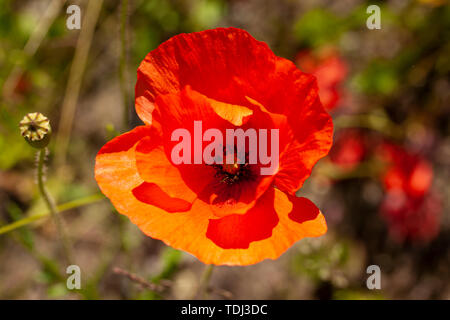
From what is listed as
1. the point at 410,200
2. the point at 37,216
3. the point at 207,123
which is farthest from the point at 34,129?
the point at 410,200

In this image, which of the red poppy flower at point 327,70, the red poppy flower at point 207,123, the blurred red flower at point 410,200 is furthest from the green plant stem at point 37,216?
the blurred red flower at point 410,200

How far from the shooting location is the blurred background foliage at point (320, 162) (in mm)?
2865

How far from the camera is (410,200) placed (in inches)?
112

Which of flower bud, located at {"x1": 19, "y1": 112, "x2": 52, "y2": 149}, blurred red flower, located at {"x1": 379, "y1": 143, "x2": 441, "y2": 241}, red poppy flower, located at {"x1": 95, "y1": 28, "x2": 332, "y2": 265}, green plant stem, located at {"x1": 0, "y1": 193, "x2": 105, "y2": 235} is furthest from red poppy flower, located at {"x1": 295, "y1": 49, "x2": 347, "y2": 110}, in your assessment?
flower bud, located at {"x1": 19, "y1": 112, "x2": 52, "y2": 149}

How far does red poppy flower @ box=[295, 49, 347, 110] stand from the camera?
2861 mm

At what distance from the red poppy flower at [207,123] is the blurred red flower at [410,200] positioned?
5.75 feet

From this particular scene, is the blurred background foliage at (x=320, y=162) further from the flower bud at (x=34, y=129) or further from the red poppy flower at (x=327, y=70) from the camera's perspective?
the flower bud at (x=34, y=129)

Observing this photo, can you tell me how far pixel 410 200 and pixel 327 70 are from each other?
1134mm

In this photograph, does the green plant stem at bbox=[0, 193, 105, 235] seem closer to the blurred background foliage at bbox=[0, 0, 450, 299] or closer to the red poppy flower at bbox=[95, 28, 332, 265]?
the red poppy flower at bbox=[95, 28, 332, 265]

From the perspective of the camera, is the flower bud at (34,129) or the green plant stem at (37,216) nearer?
the flower bud at (34,129)

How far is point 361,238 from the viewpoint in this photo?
9.82 feet

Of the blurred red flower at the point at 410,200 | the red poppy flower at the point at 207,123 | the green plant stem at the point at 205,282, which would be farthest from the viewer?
the blurred red flower at the point at 410,200
